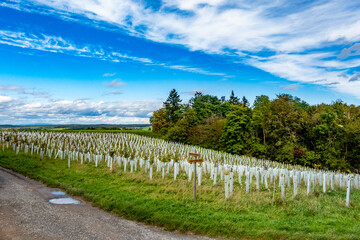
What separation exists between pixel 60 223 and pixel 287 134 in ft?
160

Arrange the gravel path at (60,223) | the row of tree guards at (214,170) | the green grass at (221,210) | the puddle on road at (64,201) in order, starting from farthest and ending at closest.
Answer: the row of tree guards at (214,170) → the puddle on road at (64,201) → the green grass at (221,210) → the gravel path at (60,223)

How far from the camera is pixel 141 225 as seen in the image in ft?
26.1

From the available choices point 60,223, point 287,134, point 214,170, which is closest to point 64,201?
point 60,223

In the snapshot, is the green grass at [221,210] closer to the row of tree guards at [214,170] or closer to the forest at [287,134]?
the row of tree guards at [214,170]

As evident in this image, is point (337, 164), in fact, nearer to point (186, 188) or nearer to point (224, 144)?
point (224, 144)

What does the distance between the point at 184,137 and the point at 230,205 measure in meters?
46.9

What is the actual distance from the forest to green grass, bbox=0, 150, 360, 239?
3275 cm

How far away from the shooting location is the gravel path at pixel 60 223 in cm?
694

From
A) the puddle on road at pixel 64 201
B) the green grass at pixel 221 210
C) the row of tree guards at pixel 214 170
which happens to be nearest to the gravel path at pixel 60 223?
the puddle on road at pixel 64 201

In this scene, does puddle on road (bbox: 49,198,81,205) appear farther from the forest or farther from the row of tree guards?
the forest

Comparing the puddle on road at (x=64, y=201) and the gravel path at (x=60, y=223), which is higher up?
the gravel path at (x=60, y=223)

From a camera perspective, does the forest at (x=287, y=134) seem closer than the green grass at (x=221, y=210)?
No

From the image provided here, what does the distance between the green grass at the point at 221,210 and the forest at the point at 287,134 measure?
32754 millimetres

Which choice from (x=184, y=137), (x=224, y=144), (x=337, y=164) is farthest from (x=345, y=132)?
(x=184, y=137)
